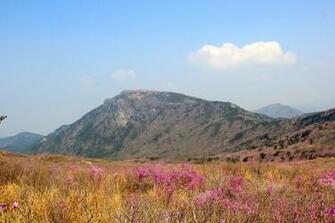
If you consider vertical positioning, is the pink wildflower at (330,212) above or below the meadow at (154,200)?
below

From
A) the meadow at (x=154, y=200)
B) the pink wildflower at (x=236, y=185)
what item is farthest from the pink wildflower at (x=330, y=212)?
the pink wildflower at (x=236, y=185)

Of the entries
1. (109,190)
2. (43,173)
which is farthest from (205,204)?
(43,173)

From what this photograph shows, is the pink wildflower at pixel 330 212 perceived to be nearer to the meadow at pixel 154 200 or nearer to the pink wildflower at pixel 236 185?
the meadow at pixel 154 200

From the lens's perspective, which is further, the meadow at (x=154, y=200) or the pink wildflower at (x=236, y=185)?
the pink wildflower at (x=236, y=185)

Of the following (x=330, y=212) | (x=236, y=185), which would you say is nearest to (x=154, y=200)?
(x=330, y=212)

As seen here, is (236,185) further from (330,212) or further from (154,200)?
(330,212)

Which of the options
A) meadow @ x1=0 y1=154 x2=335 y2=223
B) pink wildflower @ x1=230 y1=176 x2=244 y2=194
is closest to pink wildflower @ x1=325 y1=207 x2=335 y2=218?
meadow @ x1=0 y1=154 x2=335 y2=223

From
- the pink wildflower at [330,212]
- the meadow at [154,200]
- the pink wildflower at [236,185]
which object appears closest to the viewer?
the meadow at [154,200]

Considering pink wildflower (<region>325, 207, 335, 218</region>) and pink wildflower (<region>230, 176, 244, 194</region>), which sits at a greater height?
pink wildflower (<region>230, 176, 244, 194</region>)

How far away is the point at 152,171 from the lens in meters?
14.4

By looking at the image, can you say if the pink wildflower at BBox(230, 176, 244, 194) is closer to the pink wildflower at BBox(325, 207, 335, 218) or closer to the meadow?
the meadow

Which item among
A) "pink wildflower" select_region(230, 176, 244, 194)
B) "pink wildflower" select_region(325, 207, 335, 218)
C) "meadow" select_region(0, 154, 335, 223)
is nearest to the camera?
"meadow" select_region(0, 154, 335, 223)

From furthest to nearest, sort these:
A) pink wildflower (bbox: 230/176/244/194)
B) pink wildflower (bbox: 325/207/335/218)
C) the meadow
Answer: pink wildflower (bbox: 230/176/244/194)
pink wildflower (bbox: 325/207/335/218)
the meadow

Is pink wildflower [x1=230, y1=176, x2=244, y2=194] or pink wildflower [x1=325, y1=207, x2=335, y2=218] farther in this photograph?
pink wildflower [x1=230, y1=176, x2=244, y2=194]
